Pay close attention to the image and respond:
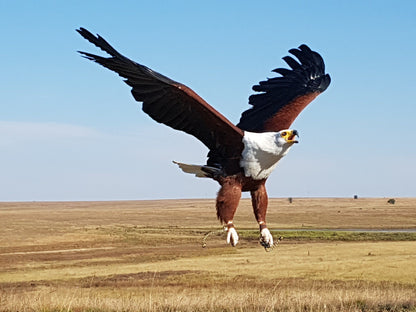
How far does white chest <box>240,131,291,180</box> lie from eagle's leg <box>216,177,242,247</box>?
0.16 m

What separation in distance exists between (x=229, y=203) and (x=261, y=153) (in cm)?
51

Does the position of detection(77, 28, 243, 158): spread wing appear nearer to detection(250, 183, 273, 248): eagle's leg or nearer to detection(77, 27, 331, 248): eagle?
detection(77, 27, 331, 248): eagle

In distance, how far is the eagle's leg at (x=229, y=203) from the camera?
5141 millimetres

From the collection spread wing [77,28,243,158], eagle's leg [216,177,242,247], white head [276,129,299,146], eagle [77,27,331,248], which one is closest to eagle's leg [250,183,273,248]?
eagle [77,27,331,248]

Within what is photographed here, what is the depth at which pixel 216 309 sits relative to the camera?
12.6 meters

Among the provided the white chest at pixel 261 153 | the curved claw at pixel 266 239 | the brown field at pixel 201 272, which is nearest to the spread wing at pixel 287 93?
the white chest at pixel 261 153

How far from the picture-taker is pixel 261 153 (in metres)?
5.01

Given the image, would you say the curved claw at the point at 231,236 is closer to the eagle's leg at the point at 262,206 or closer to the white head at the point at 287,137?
the eagle's leg at the point at 262,206

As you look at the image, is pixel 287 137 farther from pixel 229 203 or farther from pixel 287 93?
pixel 287 93

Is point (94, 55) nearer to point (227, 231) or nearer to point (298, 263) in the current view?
point (227, 231)

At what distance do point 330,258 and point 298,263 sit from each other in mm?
2472

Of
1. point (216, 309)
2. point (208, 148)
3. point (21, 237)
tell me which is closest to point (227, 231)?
point (208, 148)

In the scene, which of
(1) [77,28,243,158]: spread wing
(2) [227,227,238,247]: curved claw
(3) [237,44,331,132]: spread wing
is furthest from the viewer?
(3) [237,44,331,132]: spread wing

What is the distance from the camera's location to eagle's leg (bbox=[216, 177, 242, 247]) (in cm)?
514
